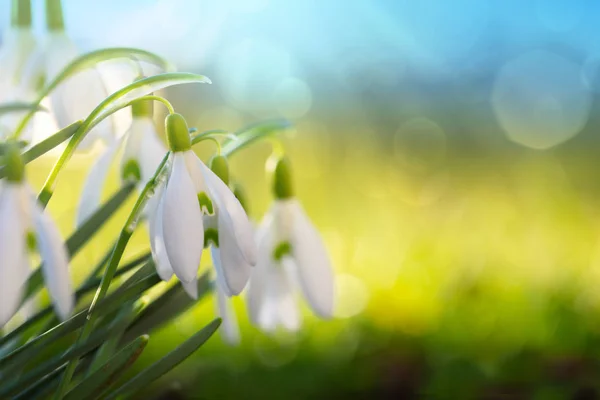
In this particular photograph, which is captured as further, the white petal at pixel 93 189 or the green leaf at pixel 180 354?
the white petal at pixel 93 189

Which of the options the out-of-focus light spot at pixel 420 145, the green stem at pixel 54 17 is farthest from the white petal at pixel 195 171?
the out-of-focus light spot at pixel 420 145

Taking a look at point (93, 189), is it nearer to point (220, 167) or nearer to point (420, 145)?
point (220, 167)

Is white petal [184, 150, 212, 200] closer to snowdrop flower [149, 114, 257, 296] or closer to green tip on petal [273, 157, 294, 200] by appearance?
snowdrop flower [149, 114, 257, 296]

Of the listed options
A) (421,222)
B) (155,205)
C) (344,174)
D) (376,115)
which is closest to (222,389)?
(155,205)

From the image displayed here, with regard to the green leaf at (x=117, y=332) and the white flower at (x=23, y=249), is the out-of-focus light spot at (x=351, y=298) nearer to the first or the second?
the green leaf at (x=117, y=332)

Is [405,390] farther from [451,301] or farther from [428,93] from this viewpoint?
[428,93]

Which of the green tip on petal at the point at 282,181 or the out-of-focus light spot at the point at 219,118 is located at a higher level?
the out-of-focus light spot at the point at 219,118

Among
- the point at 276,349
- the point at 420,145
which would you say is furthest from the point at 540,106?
the point at 276,349
